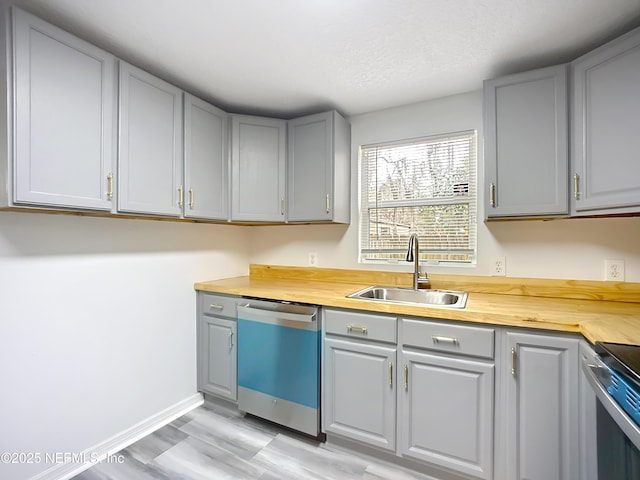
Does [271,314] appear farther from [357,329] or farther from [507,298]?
[507,298]

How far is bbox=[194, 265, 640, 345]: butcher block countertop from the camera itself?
1290 mm

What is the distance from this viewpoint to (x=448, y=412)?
1.51m

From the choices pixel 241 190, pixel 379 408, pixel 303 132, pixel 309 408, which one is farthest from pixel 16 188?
pixel 379 408

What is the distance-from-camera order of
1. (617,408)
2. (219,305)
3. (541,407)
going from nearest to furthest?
(617,408) → (541,407) → (219,305)

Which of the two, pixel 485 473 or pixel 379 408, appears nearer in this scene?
pixel 485 473

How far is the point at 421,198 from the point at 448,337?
1111mm

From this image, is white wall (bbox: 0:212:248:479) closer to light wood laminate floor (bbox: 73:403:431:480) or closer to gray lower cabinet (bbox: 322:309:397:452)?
light wood laminate floor (bbox: 73:403:431:480)

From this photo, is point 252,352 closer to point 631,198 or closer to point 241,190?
point 241,190

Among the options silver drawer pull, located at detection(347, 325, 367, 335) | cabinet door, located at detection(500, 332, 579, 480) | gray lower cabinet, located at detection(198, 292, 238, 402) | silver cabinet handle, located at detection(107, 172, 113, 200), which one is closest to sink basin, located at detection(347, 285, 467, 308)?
silver drawer pull, located at detection(347, 325, 367, 335)

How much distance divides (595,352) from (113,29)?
253 cm

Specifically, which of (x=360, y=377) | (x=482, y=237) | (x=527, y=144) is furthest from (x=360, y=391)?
(x=527, y=144)

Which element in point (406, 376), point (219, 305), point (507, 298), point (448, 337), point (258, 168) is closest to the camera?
point (448, 337)

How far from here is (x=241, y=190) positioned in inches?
90.7

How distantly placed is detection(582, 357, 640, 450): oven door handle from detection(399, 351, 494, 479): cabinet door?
1.35 ft
